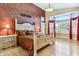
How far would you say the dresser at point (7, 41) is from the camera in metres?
2.97

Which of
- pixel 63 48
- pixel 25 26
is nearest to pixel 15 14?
pixel 25 26

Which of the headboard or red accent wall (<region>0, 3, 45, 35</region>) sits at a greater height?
red accent wall (<region>0, 3, 45, 35</region>)

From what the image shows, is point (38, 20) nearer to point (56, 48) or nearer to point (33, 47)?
point (33, 47)

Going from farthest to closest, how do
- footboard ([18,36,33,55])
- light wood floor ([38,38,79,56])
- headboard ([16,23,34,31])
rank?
headboard ([16,23,34,31]), footboard ([18,36,33,55]), light wood floor ([38,38,79,56])

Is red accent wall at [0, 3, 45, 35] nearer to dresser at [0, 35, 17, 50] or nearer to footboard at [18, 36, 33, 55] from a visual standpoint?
Answer: dresser at [0, 35, 17, 50]

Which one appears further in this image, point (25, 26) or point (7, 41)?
point (25, 26)

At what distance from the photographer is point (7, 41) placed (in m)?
3.18

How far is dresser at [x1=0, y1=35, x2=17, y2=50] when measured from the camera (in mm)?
2975

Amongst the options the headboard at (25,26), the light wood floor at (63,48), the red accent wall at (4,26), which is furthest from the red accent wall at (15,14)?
the light wood floor at (63,48)

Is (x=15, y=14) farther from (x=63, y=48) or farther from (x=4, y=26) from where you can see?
(x=63, y=48)

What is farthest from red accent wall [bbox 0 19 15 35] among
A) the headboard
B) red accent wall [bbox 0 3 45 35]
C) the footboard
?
the footboard

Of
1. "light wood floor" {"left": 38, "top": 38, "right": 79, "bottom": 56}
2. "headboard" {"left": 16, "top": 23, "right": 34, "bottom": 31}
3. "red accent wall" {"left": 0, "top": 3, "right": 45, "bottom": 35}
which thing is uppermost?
"red accent wall" {"left": 0, "top": 3, "right": 45, "bottom": 35}

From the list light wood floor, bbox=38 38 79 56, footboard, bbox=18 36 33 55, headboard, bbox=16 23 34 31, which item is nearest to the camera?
light wood floor, bbox=38 38 79 56

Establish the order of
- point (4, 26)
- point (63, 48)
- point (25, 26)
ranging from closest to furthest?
point (63, 48)
point (4, 26)
point (25, 26)
